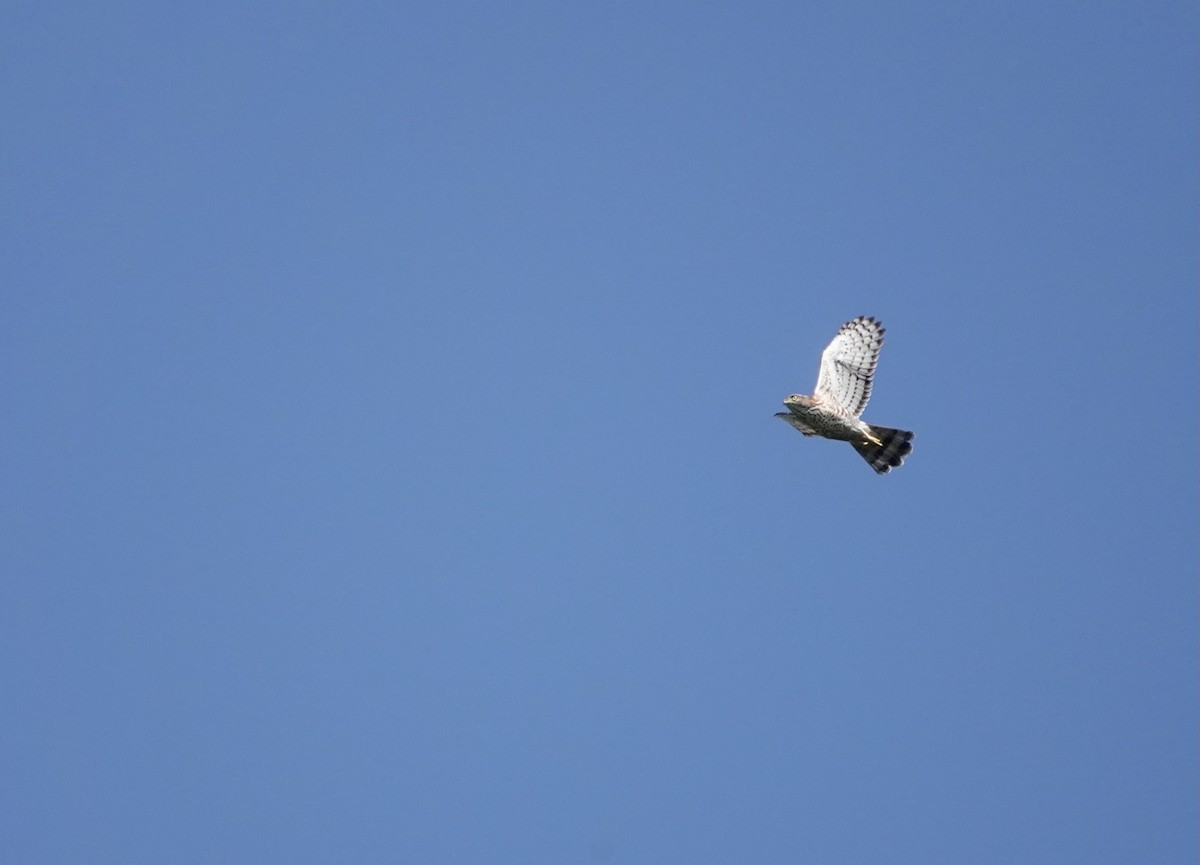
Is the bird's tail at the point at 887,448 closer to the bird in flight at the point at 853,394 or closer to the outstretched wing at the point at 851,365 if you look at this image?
the bird in flight at the point at 853,394

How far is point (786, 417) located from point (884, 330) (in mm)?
2040

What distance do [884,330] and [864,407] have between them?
1224mm

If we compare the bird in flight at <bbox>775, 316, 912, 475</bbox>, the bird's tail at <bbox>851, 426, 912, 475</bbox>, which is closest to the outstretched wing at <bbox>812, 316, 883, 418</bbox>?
the bird in flight at <bbox>775, 316, 912, 475</bbox>

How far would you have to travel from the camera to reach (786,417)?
93.4 feet

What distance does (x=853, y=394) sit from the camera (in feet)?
94.2

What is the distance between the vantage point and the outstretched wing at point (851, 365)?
28578 millimetres

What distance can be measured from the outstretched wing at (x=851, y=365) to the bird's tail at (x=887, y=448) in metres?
0.55

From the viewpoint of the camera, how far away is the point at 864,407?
28641 millimetres

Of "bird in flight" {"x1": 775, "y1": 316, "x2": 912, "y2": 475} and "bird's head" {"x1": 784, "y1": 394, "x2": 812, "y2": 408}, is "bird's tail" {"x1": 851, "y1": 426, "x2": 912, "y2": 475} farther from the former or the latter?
"bird's head" {"x1": 784, "y1": 394, "x2": 812, "y2": 408}

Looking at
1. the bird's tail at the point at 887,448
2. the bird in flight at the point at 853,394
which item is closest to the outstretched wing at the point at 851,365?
the bird in flight at the point at 853,394

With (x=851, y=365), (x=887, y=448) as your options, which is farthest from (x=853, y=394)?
(x=887, y=448)

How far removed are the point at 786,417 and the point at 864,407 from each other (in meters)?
1.24

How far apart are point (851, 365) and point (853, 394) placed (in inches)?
17.7

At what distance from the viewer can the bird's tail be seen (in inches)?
1136
